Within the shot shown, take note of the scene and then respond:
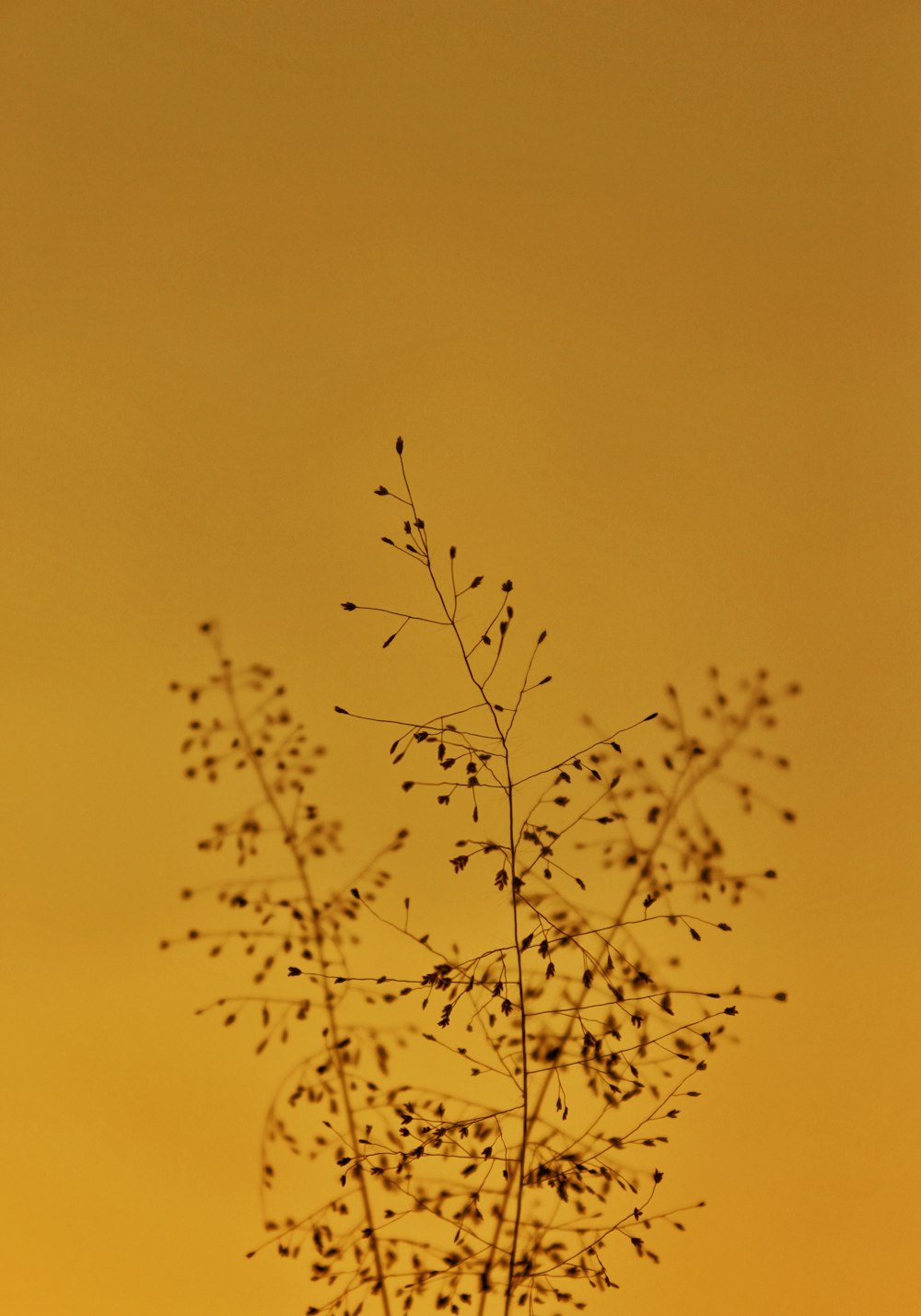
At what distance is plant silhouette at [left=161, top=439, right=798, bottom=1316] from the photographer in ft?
4.82

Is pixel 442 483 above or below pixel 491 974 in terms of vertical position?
above

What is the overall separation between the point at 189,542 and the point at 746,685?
2.58 ft

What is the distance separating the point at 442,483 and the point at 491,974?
0.66 m

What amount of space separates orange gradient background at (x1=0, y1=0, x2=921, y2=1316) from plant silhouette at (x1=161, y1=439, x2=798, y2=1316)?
40mm

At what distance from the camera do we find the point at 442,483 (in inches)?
62.6

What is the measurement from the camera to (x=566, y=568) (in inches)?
62.8

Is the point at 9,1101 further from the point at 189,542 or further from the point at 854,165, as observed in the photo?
the point at 854,165

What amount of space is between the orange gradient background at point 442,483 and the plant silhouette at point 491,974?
0.13 ft

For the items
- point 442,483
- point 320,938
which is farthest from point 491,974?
point 442,483

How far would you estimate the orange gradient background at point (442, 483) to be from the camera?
1.51 metres

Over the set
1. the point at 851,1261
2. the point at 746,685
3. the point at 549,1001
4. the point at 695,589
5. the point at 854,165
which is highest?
the point at 854,165

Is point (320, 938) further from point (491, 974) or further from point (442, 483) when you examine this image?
point (442, 483)

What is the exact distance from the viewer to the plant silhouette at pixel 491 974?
57.8 inches

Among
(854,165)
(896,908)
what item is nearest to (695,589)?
(896,908)
